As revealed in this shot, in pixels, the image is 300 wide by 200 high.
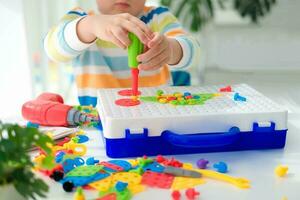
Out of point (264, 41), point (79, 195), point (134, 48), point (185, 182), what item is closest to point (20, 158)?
point (79, 195)

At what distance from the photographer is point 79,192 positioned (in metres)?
0.39

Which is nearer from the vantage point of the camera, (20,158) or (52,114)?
(20,158)

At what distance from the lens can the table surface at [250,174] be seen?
16.1 inches

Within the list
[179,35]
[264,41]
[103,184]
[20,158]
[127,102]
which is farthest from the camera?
[264,41]

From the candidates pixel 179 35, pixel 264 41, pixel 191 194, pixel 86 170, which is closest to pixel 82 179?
pixel 86 170

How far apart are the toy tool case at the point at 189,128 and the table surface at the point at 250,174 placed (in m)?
0.02

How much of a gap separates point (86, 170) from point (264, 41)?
5.63 feet

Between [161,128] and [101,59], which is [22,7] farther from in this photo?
[161,128]

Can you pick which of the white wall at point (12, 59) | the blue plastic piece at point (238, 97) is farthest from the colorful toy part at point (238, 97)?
the white wall at point (12, 59)

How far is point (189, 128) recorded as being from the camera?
1.67ft

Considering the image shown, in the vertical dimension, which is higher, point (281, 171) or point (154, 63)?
point (154, 63)

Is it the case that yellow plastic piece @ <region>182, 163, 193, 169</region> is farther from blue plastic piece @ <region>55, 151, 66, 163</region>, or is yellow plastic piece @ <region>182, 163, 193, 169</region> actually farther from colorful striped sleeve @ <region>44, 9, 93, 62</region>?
colorful striped sleeve @ <region>44, 9, 93, 62</region>

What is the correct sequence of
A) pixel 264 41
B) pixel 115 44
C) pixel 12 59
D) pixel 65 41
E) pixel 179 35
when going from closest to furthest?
pixel 115 44
pixel 65 41
pixel 179 35
pixel 12 59
pixel 264 41

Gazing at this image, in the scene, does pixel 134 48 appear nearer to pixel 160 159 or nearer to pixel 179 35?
pixel 160 159
